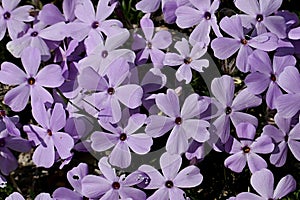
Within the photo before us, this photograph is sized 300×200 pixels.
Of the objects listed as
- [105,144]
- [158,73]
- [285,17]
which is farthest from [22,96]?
[285,17]

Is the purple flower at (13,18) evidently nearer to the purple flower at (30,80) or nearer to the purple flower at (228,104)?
the purple flower at (30,80)

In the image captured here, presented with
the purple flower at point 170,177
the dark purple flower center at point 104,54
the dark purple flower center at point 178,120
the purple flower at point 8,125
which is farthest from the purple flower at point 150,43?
the purple flower at point 8,125

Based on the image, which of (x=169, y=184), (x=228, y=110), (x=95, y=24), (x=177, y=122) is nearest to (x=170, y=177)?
(x=169, y=184)

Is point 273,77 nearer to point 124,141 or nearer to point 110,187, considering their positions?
point 124,141

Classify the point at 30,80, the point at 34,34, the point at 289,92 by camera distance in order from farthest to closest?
the point at 34,34, the point at 30,80, the point at 289,92

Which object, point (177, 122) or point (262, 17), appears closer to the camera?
point (177, 122)

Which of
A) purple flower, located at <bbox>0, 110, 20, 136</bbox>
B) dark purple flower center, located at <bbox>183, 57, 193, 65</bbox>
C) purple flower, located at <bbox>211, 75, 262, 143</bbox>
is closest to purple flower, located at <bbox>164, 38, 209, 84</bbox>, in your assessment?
dark purple flower center, located at <bbox>183, 57, 193, 65</bbox>
